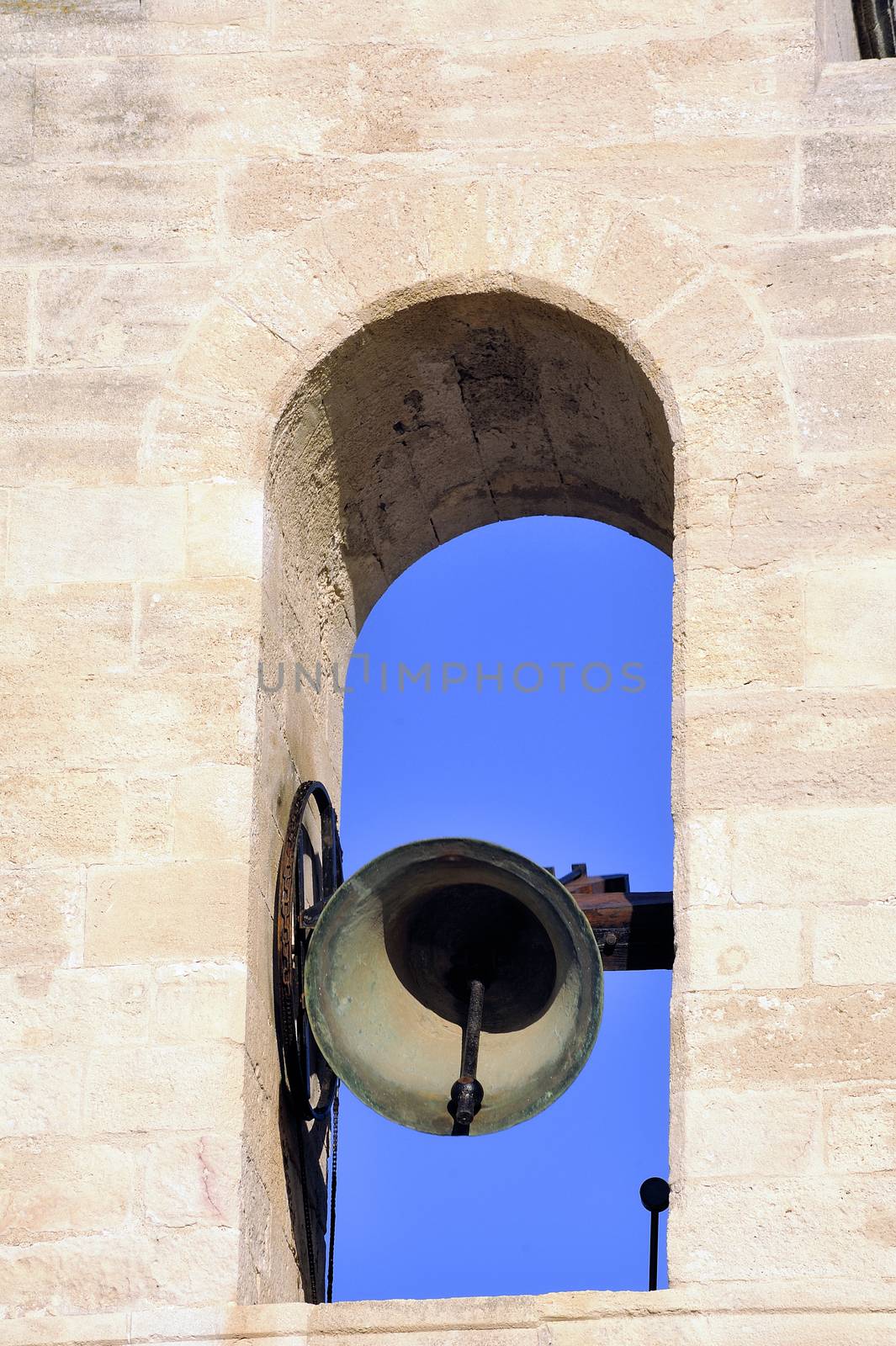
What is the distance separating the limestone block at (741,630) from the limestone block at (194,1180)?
4.12 ft

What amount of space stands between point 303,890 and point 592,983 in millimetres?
776

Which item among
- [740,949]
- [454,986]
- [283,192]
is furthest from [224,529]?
[740,949]

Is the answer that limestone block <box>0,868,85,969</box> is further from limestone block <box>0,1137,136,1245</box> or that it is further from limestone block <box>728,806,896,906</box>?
limestone block <box>728,806,896,906</box>

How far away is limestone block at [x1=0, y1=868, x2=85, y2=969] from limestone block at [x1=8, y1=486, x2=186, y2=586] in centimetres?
63

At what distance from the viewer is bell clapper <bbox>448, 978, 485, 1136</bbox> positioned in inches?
189

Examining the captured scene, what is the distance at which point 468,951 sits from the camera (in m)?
5.12

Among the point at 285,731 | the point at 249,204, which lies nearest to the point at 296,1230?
the point at 285,731

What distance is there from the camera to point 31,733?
495 centimetres

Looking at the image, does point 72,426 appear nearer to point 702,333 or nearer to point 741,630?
point 702,333

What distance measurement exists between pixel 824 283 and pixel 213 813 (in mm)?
1657

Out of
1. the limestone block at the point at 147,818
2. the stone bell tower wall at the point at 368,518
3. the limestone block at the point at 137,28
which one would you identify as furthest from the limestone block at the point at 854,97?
the limestone block at the point at 147,818

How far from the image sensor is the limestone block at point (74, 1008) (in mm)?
4688

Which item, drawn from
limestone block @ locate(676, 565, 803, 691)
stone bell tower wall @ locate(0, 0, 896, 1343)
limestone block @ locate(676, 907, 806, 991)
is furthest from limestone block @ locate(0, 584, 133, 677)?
limestone block @ locate(676, 907, 806, 991)

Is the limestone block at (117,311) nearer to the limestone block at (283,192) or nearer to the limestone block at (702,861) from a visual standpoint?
the limestone block at (283,192)
